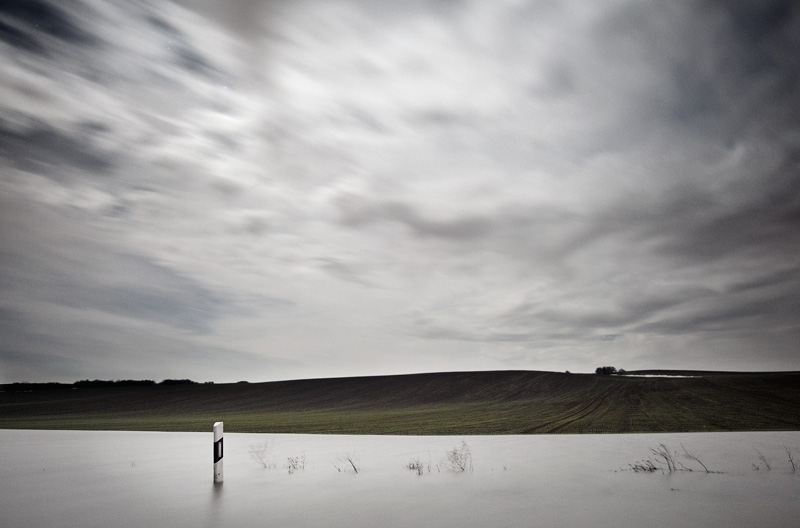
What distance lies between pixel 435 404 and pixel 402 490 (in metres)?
49.6

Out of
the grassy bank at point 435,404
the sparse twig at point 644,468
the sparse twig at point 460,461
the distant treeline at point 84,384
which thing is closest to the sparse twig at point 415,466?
the sparse twig at point 460,461

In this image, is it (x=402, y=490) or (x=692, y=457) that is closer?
(x=402, y=490)

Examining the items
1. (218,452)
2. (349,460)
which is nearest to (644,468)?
(349,460)

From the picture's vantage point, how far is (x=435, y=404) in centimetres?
5684

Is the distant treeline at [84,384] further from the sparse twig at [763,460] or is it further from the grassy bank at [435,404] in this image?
the sparse twig at [763,460]

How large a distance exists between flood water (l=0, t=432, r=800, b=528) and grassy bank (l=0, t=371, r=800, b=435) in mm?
12548

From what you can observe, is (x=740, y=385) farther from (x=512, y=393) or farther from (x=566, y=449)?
(x=566, y=449)

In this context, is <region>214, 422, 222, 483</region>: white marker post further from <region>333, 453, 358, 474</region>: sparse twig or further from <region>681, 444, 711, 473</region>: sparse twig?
<region>681, 444, 711, 473</region>: sparse twig

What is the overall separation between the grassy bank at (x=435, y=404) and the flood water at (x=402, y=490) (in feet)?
41.2

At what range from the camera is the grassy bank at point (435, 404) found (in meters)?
29.5

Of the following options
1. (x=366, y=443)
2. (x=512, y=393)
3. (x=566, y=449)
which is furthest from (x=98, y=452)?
→ (x=512, y=393)

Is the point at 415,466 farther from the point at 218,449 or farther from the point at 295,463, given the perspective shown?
the point at 218,449

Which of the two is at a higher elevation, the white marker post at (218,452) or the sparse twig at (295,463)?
the white marker post at (218,452)

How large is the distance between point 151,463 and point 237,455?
2.33 meters
